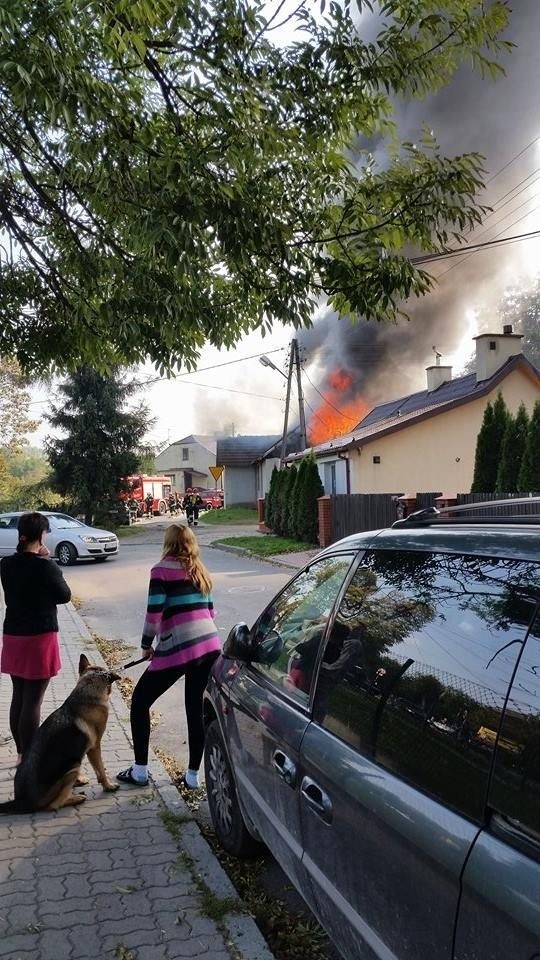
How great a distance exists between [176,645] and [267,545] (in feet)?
58.0

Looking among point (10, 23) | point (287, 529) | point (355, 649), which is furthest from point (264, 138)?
point (287, 529)

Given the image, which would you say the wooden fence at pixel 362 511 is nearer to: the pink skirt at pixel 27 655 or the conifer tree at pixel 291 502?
the conifer tree at pixel 291 502

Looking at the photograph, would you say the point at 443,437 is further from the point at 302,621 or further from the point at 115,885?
the point at 115,885

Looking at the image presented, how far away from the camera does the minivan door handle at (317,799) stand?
2.11 meters

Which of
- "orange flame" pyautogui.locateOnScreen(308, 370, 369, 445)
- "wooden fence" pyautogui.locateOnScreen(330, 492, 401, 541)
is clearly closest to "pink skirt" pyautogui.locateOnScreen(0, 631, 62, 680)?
"wooden fence" pyautogui.locateOnScreen(330, 492, 401, 541)

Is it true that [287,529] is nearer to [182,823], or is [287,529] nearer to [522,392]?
[522,392]

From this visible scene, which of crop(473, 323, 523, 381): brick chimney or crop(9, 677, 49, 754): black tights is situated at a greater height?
crop(473, 323, 523, 381): brick chimney

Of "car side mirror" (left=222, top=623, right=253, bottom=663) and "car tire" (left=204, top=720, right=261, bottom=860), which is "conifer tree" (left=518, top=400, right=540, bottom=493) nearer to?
"car tire" (left=204, top=720, right=261, bottom=860)

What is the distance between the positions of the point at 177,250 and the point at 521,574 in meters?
2.51

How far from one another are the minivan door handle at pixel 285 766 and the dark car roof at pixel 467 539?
2.58 feet

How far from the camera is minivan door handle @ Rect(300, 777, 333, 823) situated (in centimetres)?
211

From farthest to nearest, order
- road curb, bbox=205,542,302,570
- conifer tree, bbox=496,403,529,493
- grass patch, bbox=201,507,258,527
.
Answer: grass patch, bbox=201,507,258,527 < road curb, bbox=205,542,302,570 < conifer tree, bbox=496,403,529,493

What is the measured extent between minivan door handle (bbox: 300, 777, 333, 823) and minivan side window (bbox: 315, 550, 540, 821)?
0.18 m

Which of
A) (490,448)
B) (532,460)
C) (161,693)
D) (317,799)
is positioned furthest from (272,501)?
(317,799)
